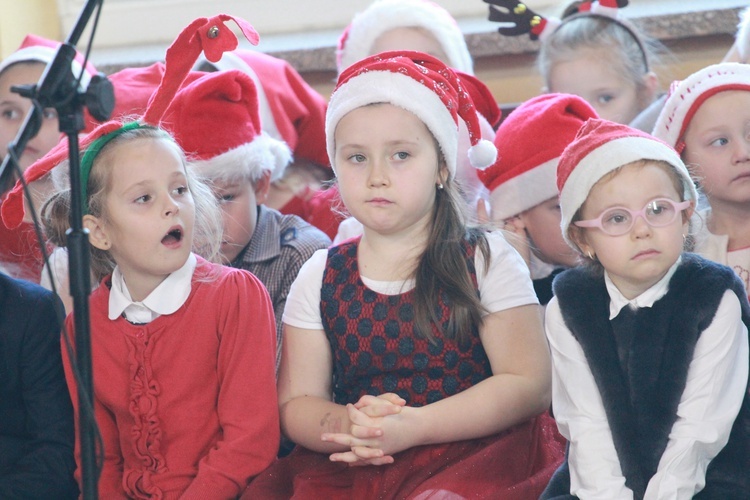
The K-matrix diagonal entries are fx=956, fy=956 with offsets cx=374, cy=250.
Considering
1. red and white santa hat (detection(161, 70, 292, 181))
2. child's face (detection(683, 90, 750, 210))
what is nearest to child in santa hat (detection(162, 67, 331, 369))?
red and white santa hat (detection(161, 70, 292, 181))

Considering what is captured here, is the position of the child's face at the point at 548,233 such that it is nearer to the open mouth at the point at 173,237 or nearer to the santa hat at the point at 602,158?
the santa hat at the point at 602,158

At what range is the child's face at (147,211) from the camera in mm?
1670

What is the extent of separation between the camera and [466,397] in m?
1.60

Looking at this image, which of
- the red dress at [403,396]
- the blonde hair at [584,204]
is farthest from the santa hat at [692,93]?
the red dress at [403,396]

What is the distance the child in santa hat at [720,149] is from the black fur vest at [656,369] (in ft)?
1.23

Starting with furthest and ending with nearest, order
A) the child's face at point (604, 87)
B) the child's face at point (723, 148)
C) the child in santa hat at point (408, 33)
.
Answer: the child in santa hat at point (408, 33) < the child's face at point (604, 87) < the child's face at point (723, 148)

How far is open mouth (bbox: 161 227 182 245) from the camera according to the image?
5.53 ft

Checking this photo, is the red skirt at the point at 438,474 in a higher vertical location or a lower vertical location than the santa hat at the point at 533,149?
lower

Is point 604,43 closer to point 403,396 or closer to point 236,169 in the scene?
point 236,169

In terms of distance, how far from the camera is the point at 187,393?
1.69 metres

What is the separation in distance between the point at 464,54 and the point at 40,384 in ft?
4.56

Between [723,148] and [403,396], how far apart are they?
0.79 metres

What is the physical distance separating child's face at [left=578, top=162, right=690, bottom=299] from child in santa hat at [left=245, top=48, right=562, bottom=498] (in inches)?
8.5

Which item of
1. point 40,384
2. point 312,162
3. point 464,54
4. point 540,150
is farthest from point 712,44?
point 40,384
